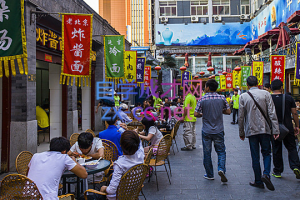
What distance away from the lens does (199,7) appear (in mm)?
40000

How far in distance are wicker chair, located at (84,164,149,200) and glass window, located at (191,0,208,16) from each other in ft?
131

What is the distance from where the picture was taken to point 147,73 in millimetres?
16984

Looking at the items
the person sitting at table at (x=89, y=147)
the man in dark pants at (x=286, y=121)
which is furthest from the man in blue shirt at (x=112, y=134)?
the man in dark pants at (x=286, y=121)

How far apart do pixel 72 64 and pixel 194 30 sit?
34.5 meters

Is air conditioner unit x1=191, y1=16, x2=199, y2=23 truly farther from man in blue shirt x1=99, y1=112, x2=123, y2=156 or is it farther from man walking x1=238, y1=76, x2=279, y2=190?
man in blue shirt x1=99, y1=112, x2=123, y2=156

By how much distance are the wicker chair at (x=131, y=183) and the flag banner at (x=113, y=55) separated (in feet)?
22.9

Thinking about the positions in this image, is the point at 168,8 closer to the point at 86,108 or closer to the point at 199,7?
the point at 199,7

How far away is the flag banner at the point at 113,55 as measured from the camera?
976 cm

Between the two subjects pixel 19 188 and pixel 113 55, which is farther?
pixel 113 55

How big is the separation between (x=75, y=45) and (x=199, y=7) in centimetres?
3672

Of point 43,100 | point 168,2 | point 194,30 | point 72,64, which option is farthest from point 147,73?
point 168,2

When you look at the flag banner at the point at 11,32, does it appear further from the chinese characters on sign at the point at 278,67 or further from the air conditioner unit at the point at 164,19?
the air conditioner unit at the point at 164,19

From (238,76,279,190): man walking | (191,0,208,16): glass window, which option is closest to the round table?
(238,76,279,190): man walking

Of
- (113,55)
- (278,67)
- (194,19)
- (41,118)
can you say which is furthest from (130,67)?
(194,19)
